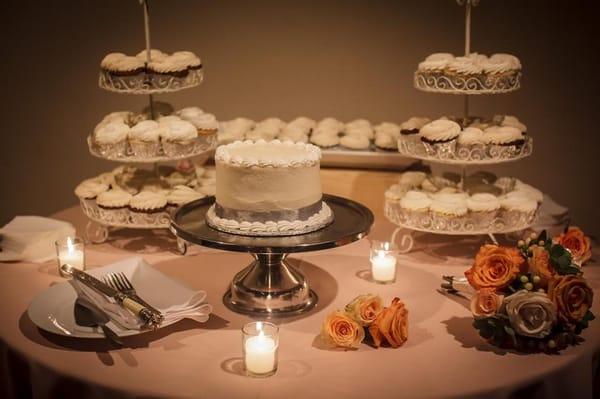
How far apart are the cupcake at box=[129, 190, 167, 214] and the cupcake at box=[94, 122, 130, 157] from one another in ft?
0.51

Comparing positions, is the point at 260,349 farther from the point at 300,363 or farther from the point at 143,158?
the point at 143,158

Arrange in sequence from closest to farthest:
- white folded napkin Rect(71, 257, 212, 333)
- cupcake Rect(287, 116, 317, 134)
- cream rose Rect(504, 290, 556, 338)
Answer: cream rose Rect(504, 290, 556, 338) < white folded napkin Rect(71, 257, 212, 333) < cupcake Rect(287, 116, 317, 134)

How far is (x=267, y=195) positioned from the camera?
2145mm

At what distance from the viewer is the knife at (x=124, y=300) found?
1.95 metres

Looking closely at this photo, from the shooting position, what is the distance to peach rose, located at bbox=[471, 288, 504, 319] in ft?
6.48

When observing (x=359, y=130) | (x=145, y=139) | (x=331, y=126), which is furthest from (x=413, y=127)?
(x=145, y=139)

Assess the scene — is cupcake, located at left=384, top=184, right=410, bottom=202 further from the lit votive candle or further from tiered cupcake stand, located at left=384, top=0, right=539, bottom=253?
the lit votive candle

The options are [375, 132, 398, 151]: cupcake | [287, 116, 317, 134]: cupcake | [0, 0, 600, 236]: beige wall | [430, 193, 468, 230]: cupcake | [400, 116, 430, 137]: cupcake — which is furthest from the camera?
[0, 0, 600, 236]: beige wall

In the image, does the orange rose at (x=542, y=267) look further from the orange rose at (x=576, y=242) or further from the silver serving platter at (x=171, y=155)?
the silver serving platter at (x=171, y=155)

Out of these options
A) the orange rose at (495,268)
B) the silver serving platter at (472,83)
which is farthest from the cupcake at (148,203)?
the orange rose at (495,268)

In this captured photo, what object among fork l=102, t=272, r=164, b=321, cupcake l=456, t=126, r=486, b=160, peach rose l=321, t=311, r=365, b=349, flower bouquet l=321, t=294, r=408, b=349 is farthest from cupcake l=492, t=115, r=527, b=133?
fork l=102, t=272, r=164, b=321

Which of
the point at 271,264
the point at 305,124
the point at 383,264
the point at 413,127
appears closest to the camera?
the point at 271,264

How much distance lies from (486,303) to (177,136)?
117cm

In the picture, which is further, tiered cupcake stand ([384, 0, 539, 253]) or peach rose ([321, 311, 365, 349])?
tiered cupcake stand ([384, 0, 539, 253])
